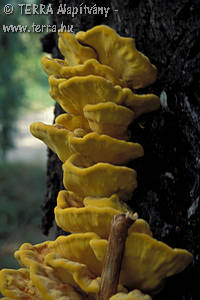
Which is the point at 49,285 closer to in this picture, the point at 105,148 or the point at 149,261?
the point at 149,261

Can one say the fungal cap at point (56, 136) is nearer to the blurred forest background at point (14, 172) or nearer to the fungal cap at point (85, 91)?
the fungal cap at point (85, 91)

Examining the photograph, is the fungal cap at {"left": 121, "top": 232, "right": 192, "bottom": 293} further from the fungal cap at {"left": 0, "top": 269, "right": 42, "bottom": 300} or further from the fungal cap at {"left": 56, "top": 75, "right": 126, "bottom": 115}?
the fungal cap at {"left": 56, "top": 75, "right": 126, "bottom": 115}

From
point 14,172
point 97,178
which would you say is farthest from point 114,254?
point 14,172

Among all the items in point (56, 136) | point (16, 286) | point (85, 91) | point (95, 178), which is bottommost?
point (16, 286)

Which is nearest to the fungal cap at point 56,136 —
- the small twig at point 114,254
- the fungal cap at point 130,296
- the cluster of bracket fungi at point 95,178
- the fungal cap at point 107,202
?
the cluster of bracket fungi at point 95,178

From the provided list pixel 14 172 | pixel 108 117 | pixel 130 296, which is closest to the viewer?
pixel 130 296

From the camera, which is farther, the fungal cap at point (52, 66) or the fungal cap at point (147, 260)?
the fungal cap at point (52, 66)
